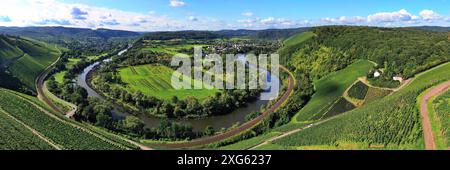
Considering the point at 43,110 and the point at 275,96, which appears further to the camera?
the point at 275,96

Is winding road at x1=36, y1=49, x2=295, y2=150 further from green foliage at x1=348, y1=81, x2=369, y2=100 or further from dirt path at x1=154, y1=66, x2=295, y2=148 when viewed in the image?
green foliage at x1=348, y1=81, x2=369, y2=100

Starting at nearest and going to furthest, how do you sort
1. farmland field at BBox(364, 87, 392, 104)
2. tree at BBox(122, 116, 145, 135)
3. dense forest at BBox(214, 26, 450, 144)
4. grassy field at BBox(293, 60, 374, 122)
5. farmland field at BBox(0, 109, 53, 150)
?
farmland field at BBox(0, 109, 53, 150)
tree at BBox(122, 116, 145, 135)
farmland field at BBox(364, 87, 392, 104)
grassy field at BBox(293, 60, 374, 122)
dense forest at BBox(214, 26, 450, 144)

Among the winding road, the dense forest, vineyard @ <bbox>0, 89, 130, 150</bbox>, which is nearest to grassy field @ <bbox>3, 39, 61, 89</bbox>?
the winding road

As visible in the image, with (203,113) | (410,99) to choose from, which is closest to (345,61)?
(203,113)

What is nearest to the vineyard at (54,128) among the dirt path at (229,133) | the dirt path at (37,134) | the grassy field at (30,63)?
the dirt path at (37,134)

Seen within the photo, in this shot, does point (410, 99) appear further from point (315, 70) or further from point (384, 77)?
point (315, 70)

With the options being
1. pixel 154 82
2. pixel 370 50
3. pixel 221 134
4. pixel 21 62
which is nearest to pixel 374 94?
pixel 221 134

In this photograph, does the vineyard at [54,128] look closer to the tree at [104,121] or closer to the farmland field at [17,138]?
the farmland field at [17,138]
